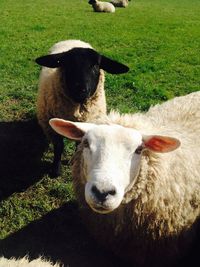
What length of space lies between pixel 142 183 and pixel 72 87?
2204mm

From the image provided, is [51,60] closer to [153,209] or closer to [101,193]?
[153,209]

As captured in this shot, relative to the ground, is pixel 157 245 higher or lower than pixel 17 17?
higher

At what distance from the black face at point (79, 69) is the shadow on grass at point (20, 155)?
1.08 metres

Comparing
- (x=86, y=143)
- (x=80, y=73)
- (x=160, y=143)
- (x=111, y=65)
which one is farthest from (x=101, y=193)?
(x=111, y=65)

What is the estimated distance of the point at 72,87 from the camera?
17.2 ft

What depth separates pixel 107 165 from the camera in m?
2.93

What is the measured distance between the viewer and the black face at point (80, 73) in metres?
5.14

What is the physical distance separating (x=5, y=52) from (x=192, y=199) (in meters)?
8.05

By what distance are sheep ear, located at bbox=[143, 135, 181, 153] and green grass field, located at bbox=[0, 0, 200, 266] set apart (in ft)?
6.41

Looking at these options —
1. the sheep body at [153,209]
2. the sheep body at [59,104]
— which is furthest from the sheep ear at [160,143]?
the sheep body at [59,104]

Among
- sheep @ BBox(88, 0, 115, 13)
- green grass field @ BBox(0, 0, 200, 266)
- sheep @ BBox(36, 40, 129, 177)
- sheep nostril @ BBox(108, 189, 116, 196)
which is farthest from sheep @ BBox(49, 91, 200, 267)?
sheep @ BBox(88, 0, 115, 13)

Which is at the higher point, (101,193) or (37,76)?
(101,193)

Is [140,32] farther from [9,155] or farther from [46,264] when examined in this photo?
[46,264]

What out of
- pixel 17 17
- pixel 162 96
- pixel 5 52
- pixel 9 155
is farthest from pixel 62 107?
pixel 17 17
